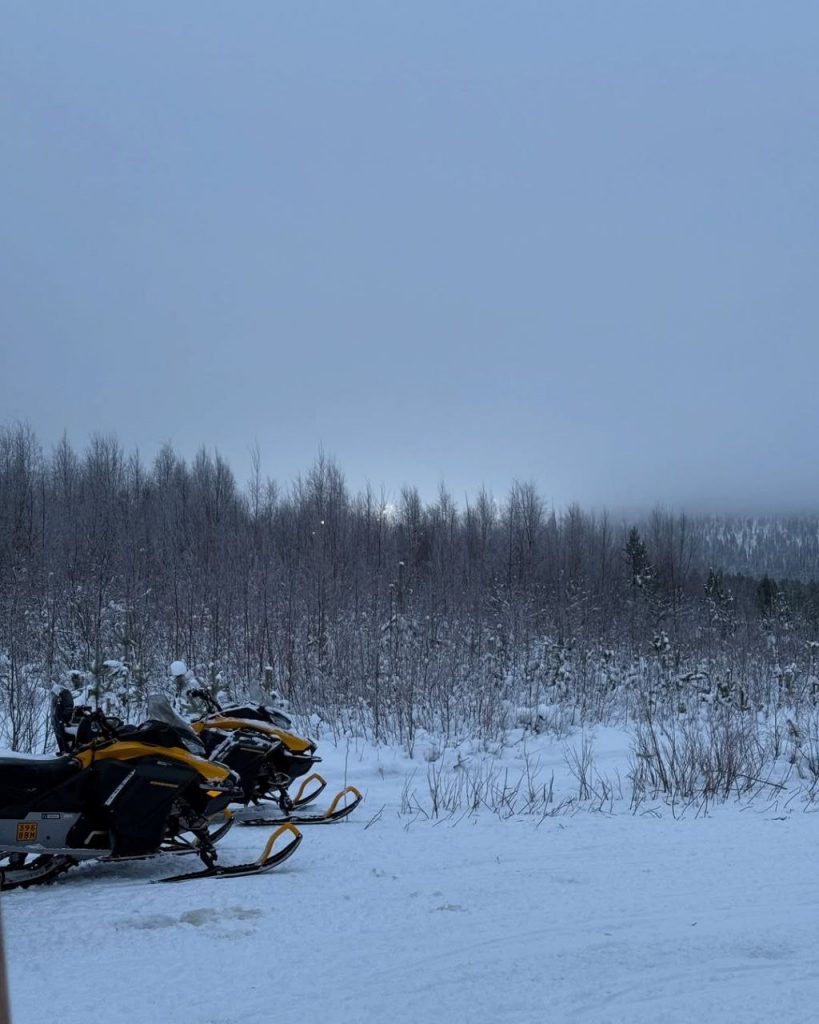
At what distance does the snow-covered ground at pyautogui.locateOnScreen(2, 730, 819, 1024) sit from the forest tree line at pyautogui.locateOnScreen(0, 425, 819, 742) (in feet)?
15.5

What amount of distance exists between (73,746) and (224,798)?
86cm

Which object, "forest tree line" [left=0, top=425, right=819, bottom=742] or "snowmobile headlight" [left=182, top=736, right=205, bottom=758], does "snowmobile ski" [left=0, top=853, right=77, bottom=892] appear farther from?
"forest tree line" [left=0, top=425, right=819, bottom=742]

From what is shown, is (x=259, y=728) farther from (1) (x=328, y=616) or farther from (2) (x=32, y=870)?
(1) (x=328, y=616)

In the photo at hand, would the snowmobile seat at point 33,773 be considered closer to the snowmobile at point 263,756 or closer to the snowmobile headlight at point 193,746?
the snowmobile headlight at point 193,746

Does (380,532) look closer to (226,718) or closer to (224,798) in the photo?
(226,718)

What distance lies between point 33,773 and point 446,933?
220 centimetres

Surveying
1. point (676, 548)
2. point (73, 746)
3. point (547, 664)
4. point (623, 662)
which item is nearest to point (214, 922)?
point (73, 746)

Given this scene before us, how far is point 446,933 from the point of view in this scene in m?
3.41

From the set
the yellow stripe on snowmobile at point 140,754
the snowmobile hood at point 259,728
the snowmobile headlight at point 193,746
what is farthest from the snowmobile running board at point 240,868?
the snowmobile hood at point 259,728

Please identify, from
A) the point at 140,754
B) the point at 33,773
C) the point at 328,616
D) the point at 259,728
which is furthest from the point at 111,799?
the point at 328,616

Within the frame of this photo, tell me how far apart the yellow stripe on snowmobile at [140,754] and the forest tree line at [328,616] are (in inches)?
164

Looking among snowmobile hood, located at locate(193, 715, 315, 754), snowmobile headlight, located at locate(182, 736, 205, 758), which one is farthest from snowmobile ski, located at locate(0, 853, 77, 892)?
snowmobile hood, located at locate(193, 715, 315, 754)

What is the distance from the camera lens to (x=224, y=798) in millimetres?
4430

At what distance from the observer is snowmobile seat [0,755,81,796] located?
13.0 feet
